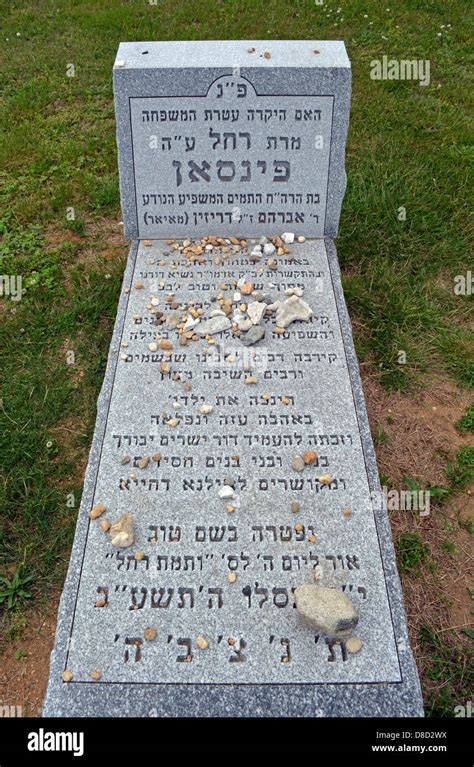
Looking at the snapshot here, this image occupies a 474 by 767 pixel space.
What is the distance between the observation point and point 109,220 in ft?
17.5

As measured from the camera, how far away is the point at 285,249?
420 cm

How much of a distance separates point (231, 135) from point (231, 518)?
254cm

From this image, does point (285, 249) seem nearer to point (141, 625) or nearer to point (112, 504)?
point (112, 504)

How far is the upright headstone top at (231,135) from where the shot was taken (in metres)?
3.86

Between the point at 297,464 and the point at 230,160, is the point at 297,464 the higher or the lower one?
the lower one

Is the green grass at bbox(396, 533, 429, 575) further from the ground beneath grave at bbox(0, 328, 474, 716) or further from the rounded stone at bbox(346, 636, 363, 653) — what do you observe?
the rounded stone at bbox(346, 636, 363, 653)

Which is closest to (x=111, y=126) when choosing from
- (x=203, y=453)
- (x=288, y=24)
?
(x=288, y=24)

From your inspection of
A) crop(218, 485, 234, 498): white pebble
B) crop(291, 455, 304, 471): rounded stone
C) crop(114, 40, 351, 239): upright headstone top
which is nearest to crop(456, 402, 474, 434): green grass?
crop(291, 455, 304, 471): rounded stone

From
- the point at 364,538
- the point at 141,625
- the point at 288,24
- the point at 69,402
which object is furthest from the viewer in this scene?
the point at 288,24

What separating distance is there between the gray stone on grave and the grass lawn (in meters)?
0.63

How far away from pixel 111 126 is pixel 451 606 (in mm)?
5412

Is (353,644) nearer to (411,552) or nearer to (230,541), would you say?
(230,541)

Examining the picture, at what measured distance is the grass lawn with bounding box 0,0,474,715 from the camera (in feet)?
11.8

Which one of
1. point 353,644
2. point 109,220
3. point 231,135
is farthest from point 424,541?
point 109,220
